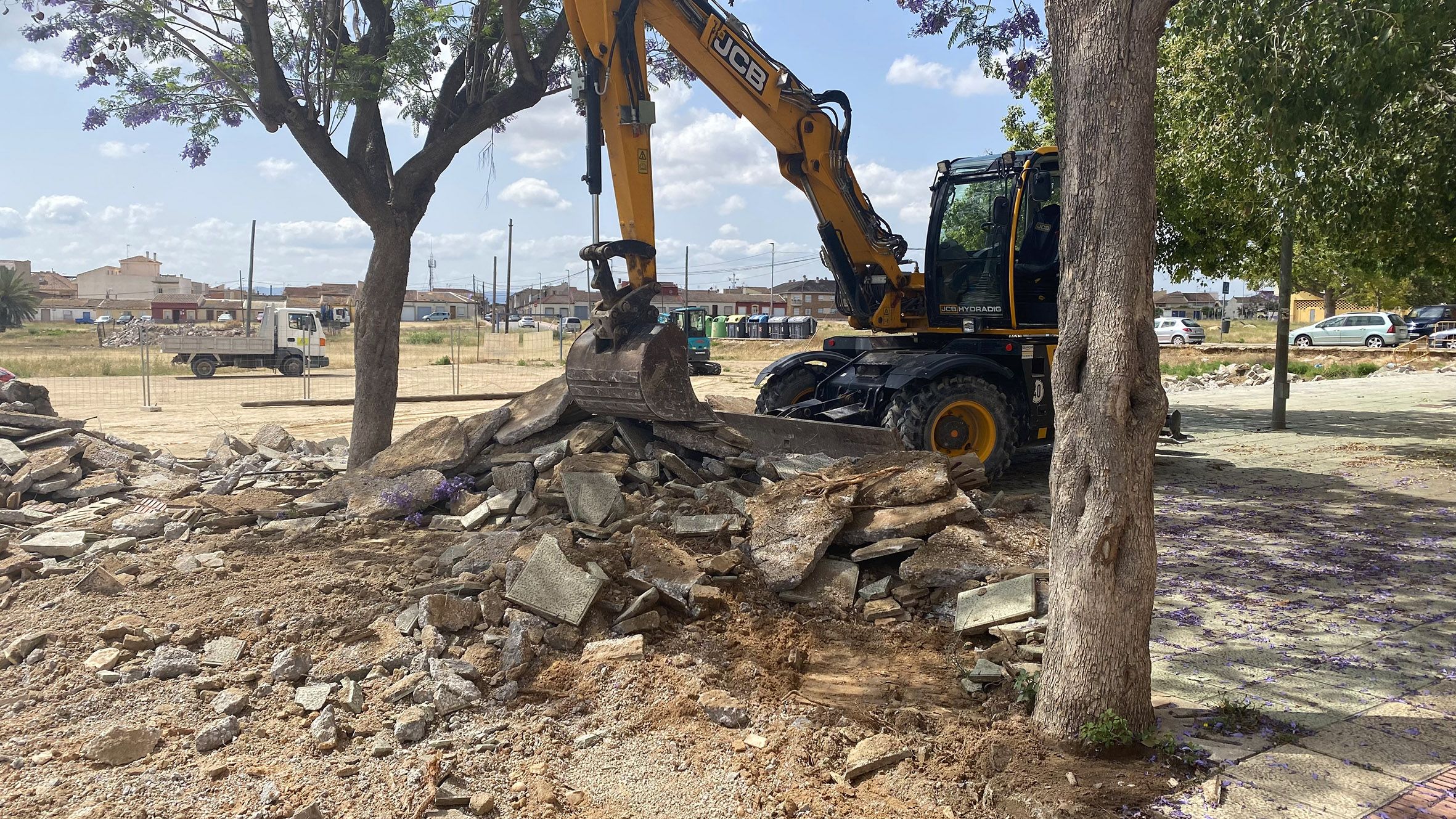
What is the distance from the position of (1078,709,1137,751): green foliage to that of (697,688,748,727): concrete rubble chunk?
1468 mm

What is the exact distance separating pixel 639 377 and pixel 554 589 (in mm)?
2446

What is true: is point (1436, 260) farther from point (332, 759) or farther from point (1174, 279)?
point (332, 759)

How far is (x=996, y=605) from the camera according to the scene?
539 centimetres

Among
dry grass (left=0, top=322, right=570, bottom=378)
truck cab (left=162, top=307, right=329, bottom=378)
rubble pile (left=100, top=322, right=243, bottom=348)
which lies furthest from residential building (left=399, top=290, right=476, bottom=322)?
truck cab (left=162, top=307, right=329, bottom=378)

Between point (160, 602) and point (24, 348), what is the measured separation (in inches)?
1683

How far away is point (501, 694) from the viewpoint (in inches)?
186

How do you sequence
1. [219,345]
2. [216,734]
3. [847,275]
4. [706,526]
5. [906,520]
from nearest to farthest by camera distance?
[216,734]
[906,520]
[706,526]
[847,275]
[219,345]

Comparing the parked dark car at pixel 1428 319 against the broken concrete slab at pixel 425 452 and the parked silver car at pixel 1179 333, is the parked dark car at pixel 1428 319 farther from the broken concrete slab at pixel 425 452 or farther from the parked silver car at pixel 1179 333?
the broken concrete slab at pixel 425 452

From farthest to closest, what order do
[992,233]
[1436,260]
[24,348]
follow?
[24,348] → [1436,260] → [992,233]

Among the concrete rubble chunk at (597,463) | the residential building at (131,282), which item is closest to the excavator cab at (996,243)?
the concrete rubble chunk at (597,463)

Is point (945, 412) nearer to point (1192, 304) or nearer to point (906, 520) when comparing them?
point (906, 520)

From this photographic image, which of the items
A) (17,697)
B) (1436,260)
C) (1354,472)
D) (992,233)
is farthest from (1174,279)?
(17,697)

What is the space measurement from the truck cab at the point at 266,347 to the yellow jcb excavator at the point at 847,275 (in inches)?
915

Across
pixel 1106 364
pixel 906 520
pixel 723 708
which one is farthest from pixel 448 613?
pixel 1106 364
